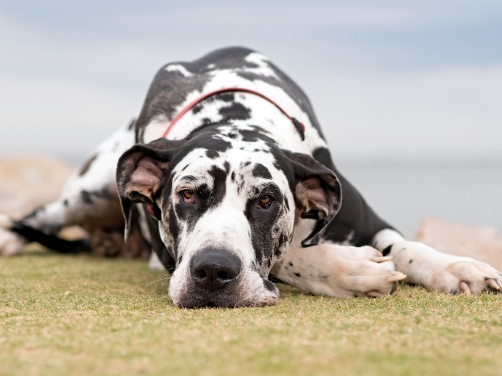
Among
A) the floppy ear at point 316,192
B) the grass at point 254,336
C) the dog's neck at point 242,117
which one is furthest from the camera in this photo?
the dog's neck at point 242,117

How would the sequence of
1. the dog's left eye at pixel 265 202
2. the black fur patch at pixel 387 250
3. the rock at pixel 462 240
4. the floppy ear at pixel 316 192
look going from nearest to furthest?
the dog's left eye at pixel 265 202 → the floppy ear at pixel 316 192 → the black fur patch at pixel 387 250 → the rock at pixel 462 240

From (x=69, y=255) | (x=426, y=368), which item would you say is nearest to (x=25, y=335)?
(x=426, y=368)

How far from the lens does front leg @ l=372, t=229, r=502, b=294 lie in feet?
10.8

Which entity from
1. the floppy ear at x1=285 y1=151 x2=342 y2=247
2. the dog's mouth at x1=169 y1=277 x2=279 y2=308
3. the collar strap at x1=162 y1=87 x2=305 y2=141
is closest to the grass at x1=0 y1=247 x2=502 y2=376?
the dog's mouth at x1=169 y1=277 x2=279 y2=308

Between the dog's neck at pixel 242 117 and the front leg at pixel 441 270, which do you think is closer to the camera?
the front leg at pixel 441 270

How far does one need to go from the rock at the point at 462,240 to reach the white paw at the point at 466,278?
215 centimetres

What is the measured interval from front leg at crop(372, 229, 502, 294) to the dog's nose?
111 centimetres

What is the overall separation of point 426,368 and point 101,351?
35.4 inches

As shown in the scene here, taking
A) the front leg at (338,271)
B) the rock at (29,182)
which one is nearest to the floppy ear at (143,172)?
the front leg at (338,271)

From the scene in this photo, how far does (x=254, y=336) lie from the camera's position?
2205 millimetres

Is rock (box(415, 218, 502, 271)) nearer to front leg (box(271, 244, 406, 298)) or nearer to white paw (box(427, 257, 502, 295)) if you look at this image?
white paw (box(427, 257, 502, 295))

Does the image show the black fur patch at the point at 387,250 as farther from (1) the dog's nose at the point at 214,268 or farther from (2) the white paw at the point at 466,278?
(1) the dog's nose at the point at 214,268

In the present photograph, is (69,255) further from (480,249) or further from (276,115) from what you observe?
(480,249)

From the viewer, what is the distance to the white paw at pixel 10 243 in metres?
5.82
